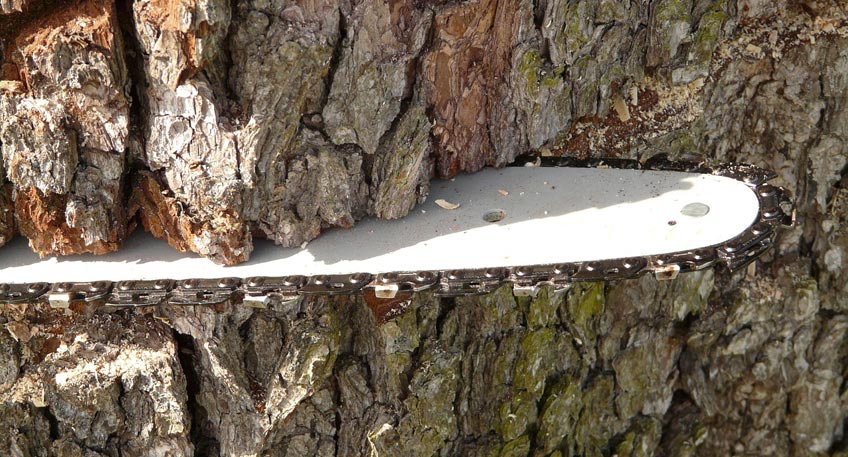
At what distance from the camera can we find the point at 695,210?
688cm

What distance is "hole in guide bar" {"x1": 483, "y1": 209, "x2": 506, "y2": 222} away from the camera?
23.0 feet

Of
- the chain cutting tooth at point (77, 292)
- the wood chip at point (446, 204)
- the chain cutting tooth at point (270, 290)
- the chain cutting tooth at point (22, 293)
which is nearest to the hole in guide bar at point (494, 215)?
the wood chip at point (446, 204)

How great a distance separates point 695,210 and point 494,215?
5.80 ft

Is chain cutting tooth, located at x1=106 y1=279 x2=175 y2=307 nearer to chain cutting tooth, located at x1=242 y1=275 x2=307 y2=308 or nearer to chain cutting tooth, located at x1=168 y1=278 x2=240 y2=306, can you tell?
chain cutting tooth, located at x1=168 y1=278 x2=240 y2=306

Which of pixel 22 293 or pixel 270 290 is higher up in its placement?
pixel 22 293

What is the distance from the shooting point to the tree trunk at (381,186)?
620cm

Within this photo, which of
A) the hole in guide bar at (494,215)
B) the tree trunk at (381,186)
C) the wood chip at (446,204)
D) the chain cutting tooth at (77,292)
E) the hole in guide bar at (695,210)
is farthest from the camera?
the wood chip at (446,204)

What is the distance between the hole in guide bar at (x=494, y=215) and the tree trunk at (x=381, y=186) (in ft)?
2.12

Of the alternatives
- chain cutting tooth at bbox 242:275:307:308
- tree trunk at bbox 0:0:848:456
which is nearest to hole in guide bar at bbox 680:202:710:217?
tree trunk at bbox 0:0:848:456

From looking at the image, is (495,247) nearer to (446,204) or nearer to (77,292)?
(446,204)

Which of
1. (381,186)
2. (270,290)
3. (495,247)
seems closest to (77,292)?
(270,290)

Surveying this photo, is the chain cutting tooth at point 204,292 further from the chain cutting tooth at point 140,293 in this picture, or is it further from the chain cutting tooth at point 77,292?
the chain cutting tooth at point 77,292

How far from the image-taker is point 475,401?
7656 millimetres

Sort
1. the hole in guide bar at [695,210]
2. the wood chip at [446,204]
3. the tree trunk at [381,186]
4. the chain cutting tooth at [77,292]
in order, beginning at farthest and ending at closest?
the wood chip at [446,204]
the hole in guide bar at [695,210]
the chain cutting tooth at [77,292]
the tree trunk at [381,186]
